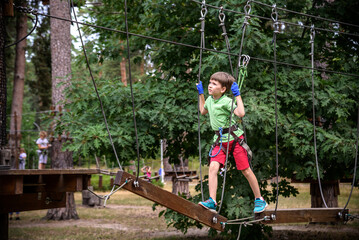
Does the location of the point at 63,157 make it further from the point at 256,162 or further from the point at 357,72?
the point at 357,72

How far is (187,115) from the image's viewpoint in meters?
6.52

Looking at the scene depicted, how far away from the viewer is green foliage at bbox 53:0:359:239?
6.43m

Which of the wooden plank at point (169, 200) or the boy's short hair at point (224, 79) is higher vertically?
the boy's short hair at point (224, 79)

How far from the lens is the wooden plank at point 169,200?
394 cm

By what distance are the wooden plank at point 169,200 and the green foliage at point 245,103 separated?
1917mm

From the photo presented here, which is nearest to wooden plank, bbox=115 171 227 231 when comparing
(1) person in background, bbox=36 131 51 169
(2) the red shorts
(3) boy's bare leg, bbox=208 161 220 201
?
(3) boy's bare leg, bbox=208 161 220 201

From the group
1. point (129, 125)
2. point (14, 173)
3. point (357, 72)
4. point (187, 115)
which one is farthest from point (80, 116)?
point (357, 72)

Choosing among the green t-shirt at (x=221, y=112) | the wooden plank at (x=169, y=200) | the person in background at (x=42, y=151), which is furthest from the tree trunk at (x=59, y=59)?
the wooden plank at (x=169, y=200)

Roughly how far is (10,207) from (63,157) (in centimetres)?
575

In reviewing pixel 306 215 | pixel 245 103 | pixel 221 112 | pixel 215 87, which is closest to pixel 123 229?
pixel 245 103

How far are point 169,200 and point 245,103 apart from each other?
98.6 inches

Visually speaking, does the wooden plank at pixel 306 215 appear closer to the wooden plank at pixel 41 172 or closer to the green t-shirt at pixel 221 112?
the green t-shirt at pixel 221 112

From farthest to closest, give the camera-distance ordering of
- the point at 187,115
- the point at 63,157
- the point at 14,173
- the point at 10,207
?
the point at 63,157 → the point at 187,115 → the point at 10,207 → the point at 14,173

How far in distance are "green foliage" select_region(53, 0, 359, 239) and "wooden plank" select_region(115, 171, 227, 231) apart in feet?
6.29
